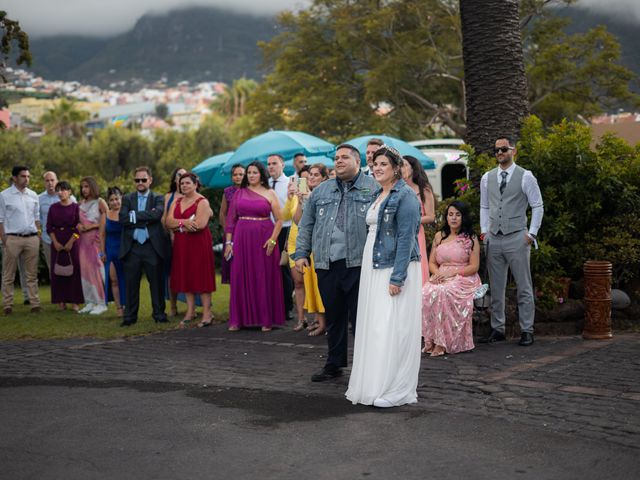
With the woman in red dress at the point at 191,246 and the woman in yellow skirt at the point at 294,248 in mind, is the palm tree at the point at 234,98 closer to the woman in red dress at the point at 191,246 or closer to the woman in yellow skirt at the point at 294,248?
the woman in red dress at the point at 191,246

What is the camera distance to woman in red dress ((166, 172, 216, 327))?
11.8 m

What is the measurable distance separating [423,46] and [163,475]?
Answer: 32.7 metres

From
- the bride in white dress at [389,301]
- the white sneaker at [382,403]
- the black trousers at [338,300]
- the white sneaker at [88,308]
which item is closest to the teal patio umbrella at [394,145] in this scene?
the white sneaker at [88,308]

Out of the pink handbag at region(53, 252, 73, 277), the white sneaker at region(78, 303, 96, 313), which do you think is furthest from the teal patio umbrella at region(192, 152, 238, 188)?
the white sneaker at region(78, 303, 96, 313)

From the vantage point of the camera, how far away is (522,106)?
456 inches

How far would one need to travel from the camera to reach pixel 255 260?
37.9 feet

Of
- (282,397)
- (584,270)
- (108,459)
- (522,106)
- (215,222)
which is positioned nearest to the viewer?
(108,459)

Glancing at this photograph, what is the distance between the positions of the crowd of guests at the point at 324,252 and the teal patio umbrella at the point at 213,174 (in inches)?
174

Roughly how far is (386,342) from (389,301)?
33 cm

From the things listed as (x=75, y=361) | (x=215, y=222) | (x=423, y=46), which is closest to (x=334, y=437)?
(x=75, y=361)

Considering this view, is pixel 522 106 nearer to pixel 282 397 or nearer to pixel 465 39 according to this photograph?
pixel 465 39

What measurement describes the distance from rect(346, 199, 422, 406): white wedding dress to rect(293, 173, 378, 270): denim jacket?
461 mm

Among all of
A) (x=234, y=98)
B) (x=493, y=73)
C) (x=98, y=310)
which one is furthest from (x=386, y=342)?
(x=234, y=98)

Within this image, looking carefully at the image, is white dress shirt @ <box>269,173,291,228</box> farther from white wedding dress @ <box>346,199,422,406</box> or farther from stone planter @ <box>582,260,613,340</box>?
white wedding dress @ <box>346,199,422,406</box>
